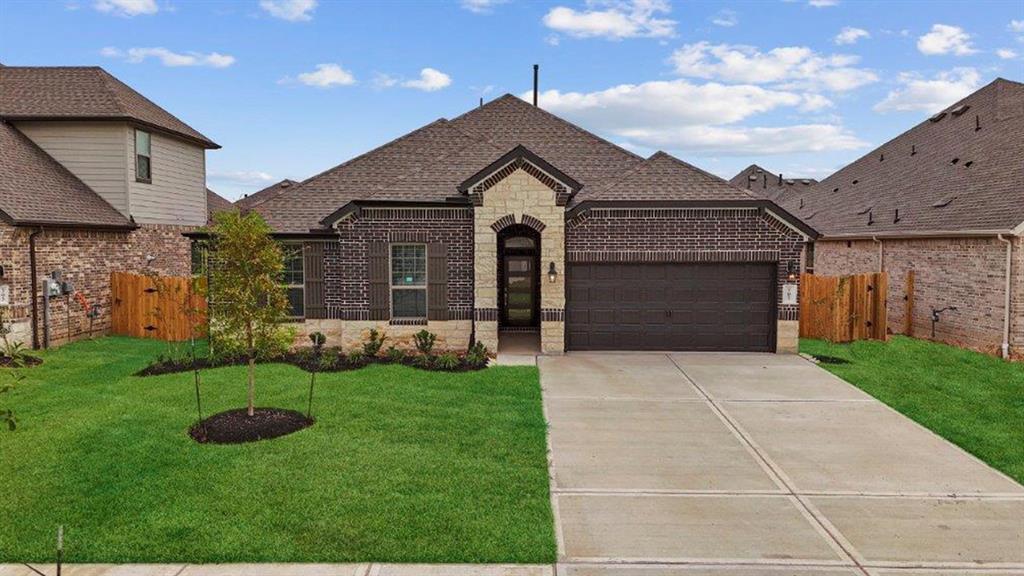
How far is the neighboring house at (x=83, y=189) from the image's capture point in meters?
17.1

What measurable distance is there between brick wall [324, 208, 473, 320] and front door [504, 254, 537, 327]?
368 centimetres

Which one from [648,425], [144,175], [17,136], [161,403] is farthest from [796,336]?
[17,136]

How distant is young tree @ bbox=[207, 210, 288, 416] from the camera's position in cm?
1013

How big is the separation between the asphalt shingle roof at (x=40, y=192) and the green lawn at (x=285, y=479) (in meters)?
6.78

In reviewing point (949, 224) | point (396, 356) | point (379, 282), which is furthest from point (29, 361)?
point (949, 224)

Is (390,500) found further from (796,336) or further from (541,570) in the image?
(796,336)

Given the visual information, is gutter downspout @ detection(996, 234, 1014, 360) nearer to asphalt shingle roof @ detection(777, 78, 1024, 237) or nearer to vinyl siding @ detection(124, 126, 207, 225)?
asphalt shingle roof @ detection(777, 78, 1024, 237)

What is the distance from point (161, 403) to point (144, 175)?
13.1 meters

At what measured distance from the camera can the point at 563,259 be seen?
16297mm

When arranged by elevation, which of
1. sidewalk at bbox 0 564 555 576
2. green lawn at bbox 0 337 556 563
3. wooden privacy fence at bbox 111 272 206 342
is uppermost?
wooden privacy fence at bbox 111 272 206 342

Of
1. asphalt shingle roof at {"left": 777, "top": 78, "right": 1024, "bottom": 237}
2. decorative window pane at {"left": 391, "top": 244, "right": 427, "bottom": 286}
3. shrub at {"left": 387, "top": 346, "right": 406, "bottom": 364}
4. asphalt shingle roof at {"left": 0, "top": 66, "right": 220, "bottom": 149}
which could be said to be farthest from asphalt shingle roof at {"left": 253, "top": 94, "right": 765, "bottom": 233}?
asphalt shingle roof at {"left": 777, "top": 78, "right": 1024, "bottom": 237}

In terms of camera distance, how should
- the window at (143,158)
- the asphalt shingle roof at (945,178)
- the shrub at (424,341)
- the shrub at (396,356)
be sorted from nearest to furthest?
the shrub at (396,356) < the shrub at (424,341) < the asphalt shingle roof at (945,178) < the window at (143,158)

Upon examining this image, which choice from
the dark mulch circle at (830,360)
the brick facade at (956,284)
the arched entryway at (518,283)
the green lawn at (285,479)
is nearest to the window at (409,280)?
the arched entryway at (518,283)

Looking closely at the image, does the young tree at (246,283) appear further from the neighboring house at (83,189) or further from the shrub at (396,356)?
the neighboring house at (83,189)
